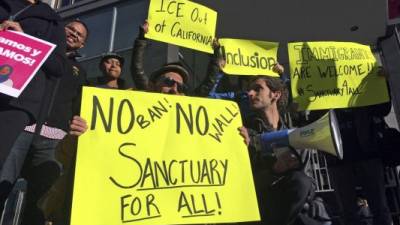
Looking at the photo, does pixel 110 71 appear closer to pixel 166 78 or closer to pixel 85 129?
pixel 166 78

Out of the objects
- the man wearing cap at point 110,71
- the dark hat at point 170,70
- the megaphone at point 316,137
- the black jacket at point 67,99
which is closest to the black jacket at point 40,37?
the black jacket at point 67,99

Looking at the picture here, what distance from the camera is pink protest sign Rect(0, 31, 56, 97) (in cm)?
165

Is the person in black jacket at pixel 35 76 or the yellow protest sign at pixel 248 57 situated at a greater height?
the yellow protest sign at pixel 248 57

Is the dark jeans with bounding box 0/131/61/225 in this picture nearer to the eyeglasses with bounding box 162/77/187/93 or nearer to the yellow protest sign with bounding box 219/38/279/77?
the eyeglasses with bounding box 162/77/187/93

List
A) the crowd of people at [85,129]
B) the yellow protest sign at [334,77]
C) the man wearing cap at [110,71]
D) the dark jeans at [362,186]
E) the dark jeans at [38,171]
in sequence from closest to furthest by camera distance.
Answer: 1. the crowd of people at [85,129]
2. the dark jeans at [38,171]
3. the dark jeans at [362,186]
4. the yellow protest sign at [334,77]
5. the man wearing cap at [110,71]

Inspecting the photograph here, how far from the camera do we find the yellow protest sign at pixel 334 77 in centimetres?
282

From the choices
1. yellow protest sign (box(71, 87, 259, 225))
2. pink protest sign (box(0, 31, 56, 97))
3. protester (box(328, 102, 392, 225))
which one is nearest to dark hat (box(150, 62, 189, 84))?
yellow protest sign (box(71, 87, 259, 225))

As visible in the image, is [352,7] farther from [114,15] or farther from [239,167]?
[239,167]

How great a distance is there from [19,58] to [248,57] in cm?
185

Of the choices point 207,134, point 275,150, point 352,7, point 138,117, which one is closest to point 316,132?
point 275,150

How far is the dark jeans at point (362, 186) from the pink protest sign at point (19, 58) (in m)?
2.07

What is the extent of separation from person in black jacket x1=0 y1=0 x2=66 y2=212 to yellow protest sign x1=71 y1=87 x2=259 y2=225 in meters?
0.30

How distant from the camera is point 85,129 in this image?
1651mm

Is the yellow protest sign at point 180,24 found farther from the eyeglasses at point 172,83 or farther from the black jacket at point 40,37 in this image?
the black jacket at point 40,37
